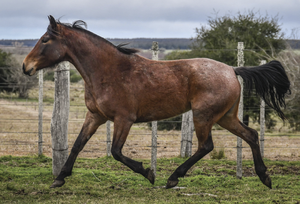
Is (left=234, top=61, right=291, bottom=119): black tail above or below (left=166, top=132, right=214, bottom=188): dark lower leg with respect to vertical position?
above

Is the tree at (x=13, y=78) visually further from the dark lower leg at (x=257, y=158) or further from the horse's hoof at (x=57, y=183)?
the dark lower leg at (x=257, y=158)

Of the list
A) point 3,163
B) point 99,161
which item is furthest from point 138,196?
point 3,163

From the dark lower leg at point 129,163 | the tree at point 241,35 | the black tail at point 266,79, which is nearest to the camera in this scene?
the dark lower leg at point 129,163

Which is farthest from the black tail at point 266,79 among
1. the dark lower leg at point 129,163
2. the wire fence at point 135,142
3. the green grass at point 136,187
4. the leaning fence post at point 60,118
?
the leaning fence post at point 60,118

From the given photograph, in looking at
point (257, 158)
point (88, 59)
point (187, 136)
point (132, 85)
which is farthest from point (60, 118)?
point (187, 136)

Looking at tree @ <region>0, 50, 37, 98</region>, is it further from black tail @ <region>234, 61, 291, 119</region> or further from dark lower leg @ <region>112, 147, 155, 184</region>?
black tail @ <region>234, 61, 291, 119</region>

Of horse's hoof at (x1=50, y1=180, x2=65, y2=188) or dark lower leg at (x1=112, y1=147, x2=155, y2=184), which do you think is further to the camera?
horse's hoof at (x1=50, y1=180, x2=65, y2=188)

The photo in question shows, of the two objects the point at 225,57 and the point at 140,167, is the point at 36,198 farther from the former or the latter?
the point at 225,57

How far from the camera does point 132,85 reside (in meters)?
5.07

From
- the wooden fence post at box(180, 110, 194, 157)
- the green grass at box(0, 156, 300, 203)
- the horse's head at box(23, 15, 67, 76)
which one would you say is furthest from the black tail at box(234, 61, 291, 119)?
the wooden fence post at box(180, 110, 194, 157)

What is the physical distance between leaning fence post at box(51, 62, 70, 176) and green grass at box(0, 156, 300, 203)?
14.6 inches

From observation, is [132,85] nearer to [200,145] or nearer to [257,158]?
[200,145]

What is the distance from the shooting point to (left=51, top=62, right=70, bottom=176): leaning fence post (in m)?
6.04

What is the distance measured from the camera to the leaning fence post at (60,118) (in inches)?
238
